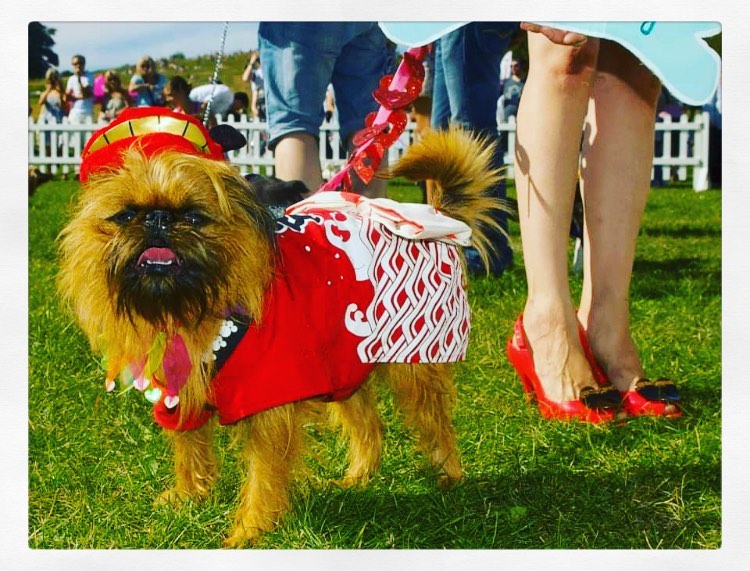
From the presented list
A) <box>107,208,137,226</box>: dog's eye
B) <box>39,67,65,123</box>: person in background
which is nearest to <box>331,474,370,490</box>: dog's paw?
<box>107,208,137,226</box>: dog's eye

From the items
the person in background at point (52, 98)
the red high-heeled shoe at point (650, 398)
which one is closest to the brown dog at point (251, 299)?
the red high-heeled shoe at point (650, 398)

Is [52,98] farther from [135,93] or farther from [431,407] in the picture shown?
[431,407]

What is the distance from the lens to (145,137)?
82.4 inches

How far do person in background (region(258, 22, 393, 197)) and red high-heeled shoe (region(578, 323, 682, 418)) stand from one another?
1263 millimetres

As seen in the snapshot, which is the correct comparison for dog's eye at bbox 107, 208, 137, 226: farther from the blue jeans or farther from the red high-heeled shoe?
the red high-heeled shoe

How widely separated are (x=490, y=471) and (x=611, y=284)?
36.9 inches

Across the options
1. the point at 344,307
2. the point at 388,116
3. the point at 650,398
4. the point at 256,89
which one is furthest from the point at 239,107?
the point at 344,307

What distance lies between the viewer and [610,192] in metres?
3.38

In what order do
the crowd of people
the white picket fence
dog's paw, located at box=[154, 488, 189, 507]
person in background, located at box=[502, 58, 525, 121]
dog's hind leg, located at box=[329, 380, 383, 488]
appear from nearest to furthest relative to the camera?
dog's paw, located at box=[154, 488, 189, 507] < dog's hind leg, located at box=[329, 380, 383, 488] < the crowd of people < the white picket fence < person in background, located at box=[502, 58, 525, 121]

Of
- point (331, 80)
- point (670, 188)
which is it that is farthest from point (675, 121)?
point (331, 80)

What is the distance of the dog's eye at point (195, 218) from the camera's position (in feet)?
6.74

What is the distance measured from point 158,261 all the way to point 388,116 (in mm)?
1128

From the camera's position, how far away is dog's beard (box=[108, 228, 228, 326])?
2.03 meters

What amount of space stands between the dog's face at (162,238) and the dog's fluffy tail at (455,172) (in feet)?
2.47
